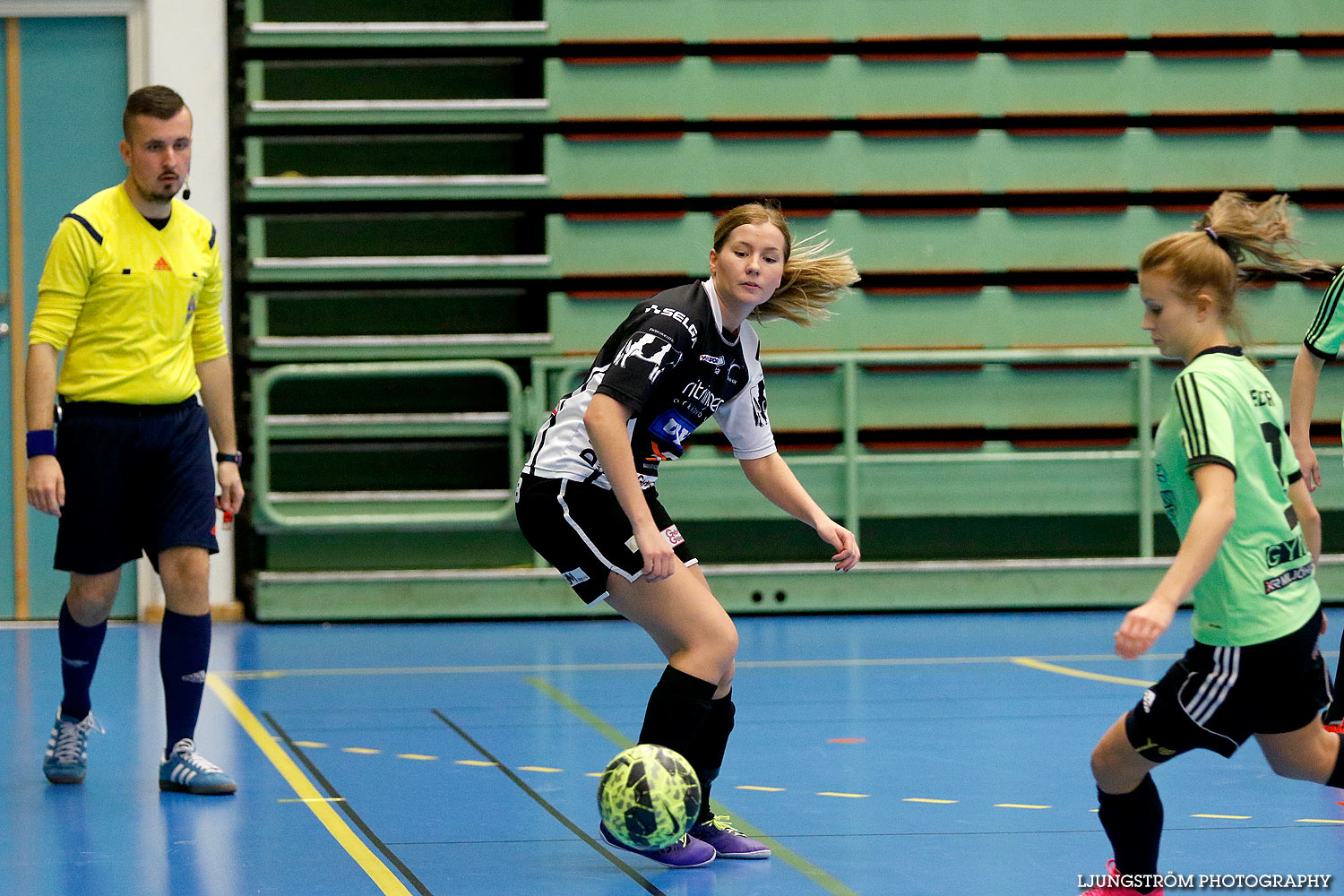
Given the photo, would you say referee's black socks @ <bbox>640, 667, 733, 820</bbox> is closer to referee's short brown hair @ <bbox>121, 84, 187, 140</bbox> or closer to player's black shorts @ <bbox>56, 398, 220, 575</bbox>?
player's black shorts @ <bbox>56, 398, 220, 575</bbox>

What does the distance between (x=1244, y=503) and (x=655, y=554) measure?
1160 millimetres

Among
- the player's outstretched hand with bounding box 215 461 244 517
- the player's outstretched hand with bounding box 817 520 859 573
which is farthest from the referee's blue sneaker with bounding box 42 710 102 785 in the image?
the player's outstretched hand with bounding box 817 520 859 573

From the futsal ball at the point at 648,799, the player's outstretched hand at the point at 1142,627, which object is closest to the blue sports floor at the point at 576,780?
the futsal ball at the point at 648,799

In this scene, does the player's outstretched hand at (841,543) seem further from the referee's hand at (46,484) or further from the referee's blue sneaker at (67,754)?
the referee's blue sneaker at (67,754)

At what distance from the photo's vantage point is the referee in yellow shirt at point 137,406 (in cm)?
427

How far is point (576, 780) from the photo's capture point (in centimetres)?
451

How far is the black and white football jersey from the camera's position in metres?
3.50

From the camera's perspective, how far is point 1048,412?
902 centimetres

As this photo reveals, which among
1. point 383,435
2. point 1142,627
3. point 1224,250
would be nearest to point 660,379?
point 1224,250

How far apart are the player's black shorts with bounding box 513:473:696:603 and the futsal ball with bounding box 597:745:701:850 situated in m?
0.41

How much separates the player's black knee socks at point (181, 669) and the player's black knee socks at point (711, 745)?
1.51 m

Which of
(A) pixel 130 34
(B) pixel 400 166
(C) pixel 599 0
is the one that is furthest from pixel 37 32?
(C) pixel 599 0

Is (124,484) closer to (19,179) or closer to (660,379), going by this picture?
(660,379)

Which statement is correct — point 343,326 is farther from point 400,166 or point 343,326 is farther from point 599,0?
point 599,0
